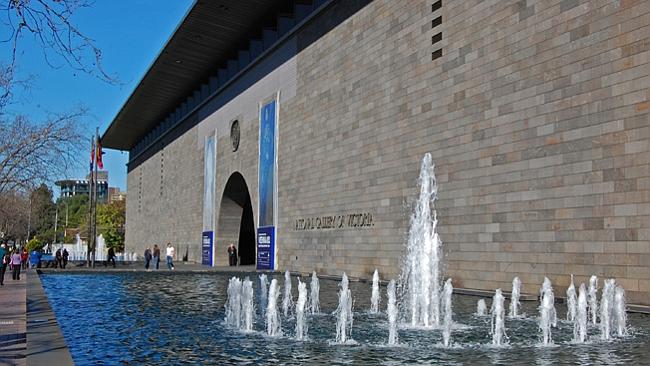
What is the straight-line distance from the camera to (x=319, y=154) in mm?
26891

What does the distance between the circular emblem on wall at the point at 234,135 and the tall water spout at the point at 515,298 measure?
2416cm

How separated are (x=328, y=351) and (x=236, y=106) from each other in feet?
99.6

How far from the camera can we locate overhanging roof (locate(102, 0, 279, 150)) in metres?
32.3

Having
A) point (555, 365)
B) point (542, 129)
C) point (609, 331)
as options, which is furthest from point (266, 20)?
point (555, 365)

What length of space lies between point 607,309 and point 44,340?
327 inches

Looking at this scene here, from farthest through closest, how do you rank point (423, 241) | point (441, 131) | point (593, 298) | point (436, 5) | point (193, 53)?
point (193, 53) < point (423, 241) < point (436, 5) < point (441, 131) < point (593, 298)

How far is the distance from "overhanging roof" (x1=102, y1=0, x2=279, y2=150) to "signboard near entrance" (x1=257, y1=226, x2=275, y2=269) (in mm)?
10446

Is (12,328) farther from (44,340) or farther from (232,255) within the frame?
(232,255)

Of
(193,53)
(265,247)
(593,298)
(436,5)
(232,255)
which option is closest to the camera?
(593,298)

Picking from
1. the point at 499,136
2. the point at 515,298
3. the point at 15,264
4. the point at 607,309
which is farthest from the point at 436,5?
the point at 15,264

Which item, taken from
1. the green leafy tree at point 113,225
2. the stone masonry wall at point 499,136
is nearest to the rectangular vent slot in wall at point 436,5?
the stone masonry wall at point 499,136

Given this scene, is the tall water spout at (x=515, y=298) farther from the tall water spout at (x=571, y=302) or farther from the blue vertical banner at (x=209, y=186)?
the blue vertical banner at (x=209, y=186)

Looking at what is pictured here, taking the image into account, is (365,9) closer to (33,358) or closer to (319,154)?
(319,154)

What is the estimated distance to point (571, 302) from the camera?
1314cm
